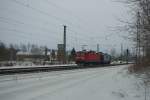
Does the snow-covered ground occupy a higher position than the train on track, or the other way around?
the train on track

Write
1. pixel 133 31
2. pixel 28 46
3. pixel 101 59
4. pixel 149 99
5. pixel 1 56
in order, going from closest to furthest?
pixel 149 99, pixel 133 31, pixel 101 59, pixel 1 56, pixel 28 46

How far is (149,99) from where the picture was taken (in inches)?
422

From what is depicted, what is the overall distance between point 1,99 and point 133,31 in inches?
232

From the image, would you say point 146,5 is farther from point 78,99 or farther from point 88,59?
point 88,59

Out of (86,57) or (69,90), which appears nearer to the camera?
(69,90)

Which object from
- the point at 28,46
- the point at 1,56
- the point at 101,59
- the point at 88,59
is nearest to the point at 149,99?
the point at 88,59

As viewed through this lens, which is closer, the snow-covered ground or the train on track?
the snow-covered ground

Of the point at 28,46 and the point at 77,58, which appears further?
the point at 28,46

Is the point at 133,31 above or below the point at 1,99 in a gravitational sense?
above

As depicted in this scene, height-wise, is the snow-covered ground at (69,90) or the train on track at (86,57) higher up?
the train on track at (86,57)

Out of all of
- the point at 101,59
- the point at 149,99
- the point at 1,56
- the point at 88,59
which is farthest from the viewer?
the point at 1,56

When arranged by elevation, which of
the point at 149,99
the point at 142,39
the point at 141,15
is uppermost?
the point at 141,15

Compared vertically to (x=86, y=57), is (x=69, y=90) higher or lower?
lower

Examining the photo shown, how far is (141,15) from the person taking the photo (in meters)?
10.7
